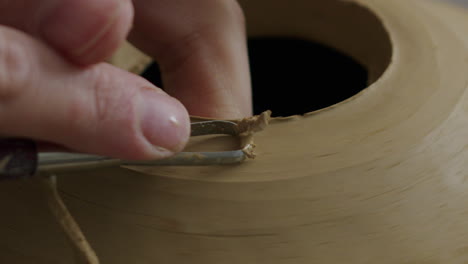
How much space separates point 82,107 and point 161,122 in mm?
71

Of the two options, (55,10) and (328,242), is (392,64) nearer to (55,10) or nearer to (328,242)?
(328,242)

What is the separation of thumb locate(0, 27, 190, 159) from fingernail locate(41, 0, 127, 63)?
2cm

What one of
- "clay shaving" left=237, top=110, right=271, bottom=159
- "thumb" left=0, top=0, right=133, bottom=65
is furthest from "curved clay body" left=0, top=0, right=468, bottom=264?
"thumb" left=0, top=0, right=133, bottom=65

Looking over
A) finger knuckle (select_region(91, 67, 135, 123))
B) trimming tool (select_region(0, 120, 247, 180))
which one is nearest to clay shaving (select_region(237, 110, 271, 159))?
trimming tool (select_region(0, 120, 247, 180))

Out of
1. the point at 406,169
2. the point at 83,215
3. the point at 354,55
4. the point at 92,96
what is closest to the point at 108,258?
the point at 83,215

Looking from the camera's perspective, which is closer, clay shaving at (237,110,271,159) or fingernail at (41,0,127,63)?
fingernail at (41,0,127,63)

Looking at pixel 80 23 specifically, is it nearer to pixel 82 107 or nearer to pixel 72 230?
pixel 82 107

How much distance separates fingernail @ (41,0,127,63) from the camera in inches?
15.7

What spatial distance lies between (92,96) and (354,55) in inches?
20.2

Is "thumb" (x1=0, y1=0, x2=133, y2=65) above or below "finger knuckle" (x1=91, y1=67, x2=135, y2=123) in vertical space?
above

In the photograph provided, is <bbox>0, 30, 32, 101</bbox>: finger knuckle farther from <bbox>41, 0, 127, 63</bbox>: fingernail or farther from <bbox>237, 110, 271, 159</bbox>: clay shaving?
<bbox>237, 110, 271, 159</bbox>: clay shaving

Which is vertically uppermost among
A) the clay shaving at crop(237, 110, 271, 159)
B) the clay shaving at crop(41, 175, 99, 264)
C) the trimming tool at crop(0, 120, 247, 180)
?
the clay shaving at crop(237, 110, 271, 159)

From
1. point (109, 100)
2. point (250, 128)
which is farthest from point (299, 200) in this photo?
point (109, 100)

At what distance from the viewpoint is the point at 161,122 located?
0.46m
